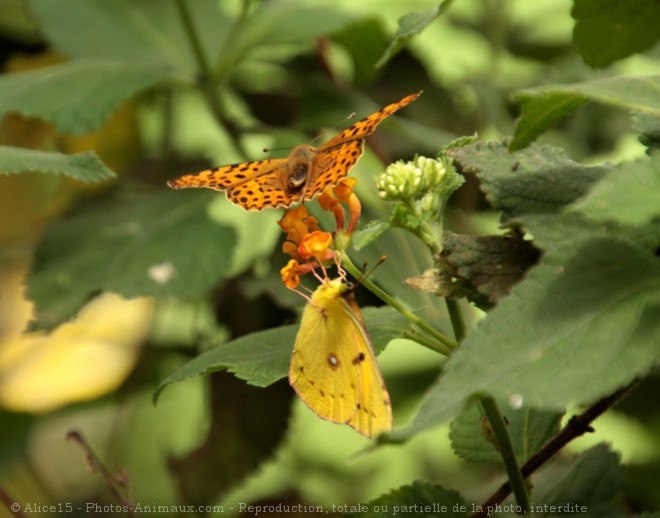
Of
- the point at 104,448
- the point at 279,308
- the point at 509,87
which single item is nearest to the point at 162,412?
the point at 104,448

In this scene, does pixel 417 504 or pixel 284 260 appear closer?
pixel 417 504

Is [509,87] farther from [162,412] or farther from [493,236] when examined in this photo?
[493,236]

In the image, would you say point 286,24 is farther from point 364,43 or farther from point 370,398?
point 370,398

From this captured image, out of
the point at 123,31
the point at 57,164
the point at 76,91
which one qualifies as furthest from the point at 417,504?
the point at 123,31

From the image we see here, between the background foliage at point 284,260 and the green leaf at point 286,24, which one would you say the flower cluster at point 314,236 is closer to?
the background foliage at point 284,260

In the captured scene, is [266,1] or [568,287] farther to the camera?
[266,1]

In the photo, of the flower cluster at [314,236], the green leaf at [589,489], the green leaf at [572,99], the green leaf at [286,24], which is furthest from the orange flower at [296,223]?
the green leaf at [286,24]

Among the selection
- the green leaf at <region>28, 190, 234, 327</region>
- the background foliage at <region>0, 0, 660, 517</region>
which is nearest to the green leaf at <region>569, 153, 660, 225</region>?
the background foliage at <region>0, 0, 660, 517</region>
